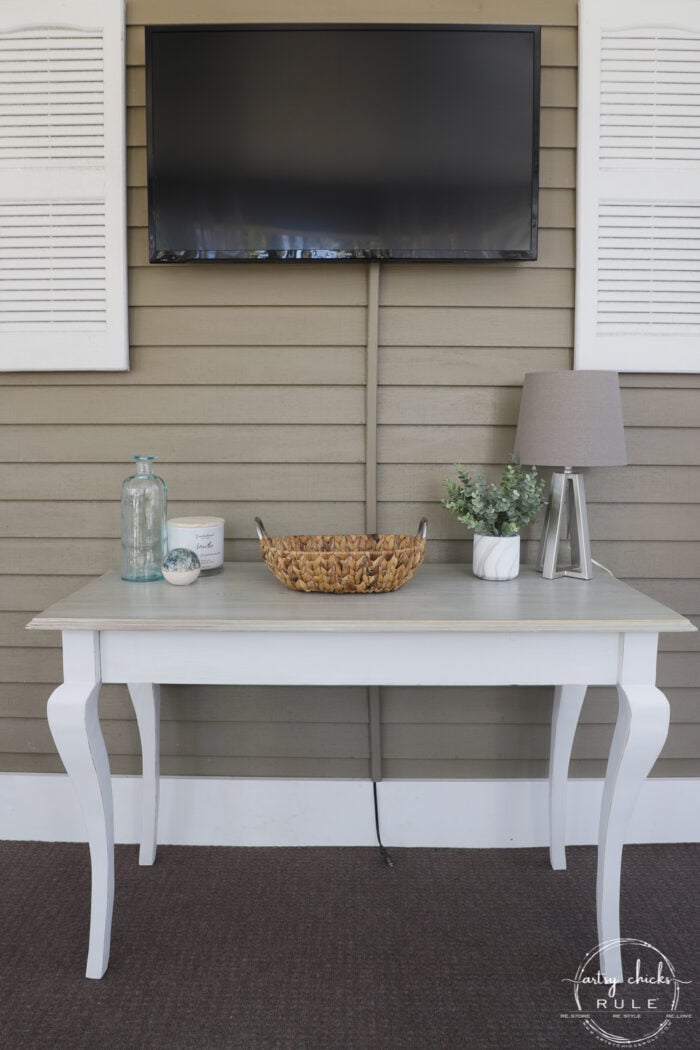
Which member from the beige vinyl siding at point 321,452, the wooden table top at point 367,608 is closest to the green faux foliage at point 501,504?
the wooden table top at point 367,608

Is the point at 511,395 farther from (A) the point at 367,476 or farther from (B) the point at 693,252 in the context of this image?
(B) the point at 693,252

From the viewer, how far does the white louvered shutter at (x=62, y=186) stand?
2.14 meters

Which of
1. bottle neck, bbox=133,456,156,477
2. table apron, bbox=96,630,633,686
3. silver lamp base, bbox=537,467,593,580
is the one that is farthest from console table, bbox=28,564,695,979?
bottle neck, bbox=133,456,156,477

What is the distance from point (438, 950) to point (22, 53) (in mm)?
2574

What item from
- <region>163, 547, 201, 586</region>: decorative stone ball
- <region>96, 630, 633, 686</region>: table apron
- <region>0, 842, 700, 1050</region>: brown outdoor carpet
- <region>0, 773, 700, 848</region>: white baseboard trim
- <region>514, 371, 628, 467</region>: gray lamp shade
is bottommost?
<region>0, 842, 700, 1050</region>: brown outdoor carpet

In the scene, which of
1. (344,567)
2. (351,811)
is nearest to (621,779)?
(344,567)

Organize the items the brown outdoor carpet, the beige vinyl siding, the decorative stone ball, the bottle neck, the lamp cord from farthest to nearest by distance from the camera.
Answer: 1. the beige vinyl siding
2. the lamp cord
3. the bottle neck
4. the decorative stone ball
5. the brown outdoor carpet

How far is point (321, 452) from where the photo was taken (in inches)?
90.0

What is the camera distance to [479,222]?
6.97 ft

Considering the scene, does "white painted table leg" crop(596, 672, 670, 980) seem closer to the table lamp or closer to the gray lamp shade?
the table lamp

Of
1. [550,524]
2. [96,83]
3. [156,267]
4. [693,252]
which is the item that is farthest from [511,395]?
[96,83]

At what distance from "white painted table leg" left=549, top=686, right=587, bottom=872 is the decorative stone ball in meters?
1.07

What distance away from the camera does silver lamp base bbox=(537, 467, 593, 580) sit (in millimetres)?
2033

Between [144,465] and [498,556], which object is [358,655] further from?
[144,465]
